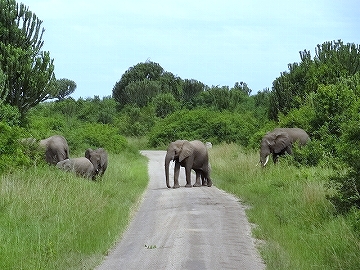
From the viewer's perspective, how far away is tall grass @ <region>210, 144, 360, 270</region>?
10.2 metres

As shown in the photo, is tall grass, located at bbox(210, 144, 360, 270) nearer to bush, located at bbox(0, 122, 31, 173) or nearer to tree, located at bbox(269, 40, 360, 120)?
bush, located at bbox(0, 122, 31, 173)

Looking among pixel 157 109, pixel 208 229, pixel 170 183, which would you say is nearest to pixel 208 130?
pixel 157 109

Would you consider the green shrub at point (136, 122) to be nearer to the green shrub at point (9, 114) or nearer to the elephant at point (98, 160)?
the elephant at point (98, 160)

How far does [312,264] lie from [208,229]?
3926mm

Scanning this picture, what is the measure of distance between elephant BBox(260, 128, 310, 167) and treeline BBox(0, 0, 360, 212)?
59 centimetres

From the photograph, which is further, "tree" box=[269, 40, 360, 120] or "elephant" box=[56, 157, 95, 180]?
"tree" box=[269, 40, 360, 120]

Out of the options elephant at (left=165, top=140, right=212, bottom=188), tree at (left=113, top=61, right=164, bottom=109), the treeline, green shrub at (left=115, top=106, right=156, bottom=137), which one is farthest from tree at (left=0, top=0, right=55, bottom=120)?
tree at (left=113, top=61, right=164, bottom=109)

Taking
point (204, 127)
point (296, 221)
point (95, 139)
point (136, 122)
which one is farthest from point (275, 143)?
point (136, 122)

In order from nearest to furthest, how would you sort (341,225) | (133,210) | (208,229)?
(341,225), (208,229), (133,210)

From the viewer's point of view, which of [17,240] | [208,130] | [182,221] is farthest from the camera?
[208,130]

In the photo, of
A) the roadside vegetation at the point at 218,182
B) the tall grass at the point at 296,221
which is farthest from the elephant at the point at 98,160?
the tall grass at the point at 296,221

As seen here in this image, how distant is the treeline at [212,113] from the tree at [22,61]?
4 centimetres

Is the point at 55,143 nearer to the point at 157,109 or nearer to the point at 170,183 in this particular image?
the point at 170,183

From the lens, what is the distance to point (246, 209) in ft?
56.0
